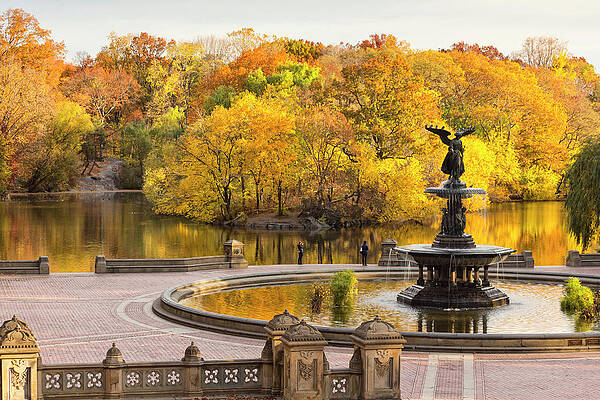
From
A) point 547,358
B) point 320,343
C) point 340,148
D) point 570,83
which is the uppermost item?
point 570,83

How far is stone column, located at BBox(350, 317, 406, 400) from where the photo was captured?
15391 millimetres

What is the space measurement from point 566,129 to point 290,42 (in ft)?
152

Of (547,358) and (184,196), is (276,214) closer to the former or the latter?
(184,196)

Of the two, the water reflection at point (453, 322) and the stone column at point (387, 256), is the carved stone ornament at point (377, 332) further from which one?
the stone column at point (387, 256)

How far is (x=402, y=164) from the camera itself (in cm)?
7106

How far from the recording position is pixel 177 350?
68.6 ft

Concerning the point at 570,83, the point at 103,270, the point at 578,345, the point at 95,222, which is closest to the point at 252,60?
the point at 95,222

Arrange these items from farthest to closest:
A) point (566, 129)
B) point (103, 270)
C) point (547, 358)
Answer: point (566, 129)
point (103, 270)
point (547, 358)

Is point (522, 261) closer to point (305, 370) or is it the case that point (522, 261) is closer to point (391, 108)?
point (305, 370)

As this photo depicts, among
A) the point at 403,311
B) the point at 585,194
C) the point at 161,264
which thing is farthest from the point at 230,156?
the point at 403,311

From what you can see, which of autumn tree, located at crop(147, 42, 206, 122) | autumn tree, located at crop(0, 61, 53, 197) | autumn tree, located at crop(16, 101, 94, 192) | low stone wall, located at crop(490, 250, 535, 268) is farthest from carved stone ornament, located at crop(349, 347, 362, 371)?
autumn tree, located at crop(147, 42, 206, 122)

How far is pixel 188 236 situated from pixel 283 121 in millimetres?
14769

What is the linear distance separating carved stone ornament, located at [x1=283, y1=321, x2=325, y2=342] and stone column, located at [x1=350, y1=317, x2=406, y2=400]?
2.63 feet

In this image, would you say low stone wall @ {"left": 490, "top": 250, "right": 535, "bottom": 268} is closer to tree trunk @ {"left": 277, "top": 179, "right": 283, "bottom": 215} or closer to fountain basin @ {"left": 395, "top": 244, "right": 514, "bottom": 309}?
fountain basin @ {"left": 395, "top": 244, "right": 514, "bottom": 309}
